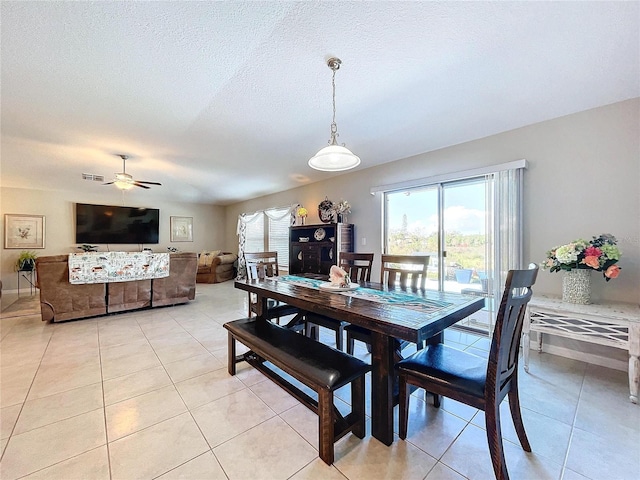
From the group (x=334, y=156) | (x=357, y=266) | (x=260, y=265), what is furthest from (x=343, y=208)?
(x=334, y=156)

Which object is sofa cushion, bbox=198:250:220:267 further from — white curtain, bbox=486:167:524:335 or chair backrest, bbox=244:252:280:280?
white curtain, bbox=486:167:524:335

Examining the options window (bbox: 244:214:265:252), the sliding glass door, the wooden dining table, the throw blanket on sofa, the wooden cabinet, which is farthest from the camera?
window (bbox: 244:214:265:252)

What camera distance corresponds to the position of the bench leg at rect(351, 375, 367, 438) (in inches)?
60.3

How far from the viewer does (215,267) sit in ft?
23.5

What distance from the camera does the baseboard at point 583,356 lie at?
2.32 m

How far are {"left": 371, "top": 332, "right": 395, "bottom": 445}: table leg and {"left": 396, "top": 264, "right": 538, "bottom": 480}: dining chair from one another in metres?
0.08

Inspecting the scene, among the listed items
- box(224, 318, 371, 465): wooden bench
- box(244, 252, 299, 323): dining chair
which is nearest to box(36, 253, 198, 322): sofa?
box(244, 252, 299, 323): dining chair

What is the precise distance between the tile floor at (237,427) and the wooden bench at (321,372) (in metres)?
0.11

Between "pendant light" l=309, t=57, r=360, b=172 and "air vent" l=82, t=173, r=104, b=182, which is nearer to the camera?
"pendant light" l=309, t=57, r=360, b=172

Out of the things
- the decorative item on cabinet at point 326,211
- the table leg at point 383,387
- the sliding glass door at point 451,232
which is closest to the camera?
the table leg at point 383,387

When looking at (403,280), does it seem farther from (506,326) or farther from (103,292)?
(103,292)

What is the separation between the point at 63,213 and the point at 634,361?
1006cm

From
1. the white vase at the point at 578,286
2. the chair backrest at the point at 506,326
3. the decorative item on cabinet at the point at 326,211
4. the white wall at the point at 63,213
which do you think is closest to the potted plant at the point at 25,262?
the white wall at the point at 63,213

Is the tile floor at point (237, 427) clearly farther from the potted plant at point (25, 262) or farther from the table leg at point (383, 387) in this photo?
the potted plant at point (25, 262)
